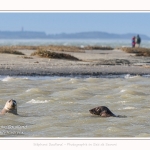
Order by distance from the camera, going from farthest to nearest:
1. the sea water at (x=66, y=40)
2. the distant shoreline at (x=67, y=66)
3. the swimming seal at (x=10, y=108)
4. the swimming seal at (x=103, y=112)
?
the sea water at (x=66, y=40) → the distant shoreline at (x=67, y=66) → the swimming seal at (x=10, y=108) → the swimming seal at (x=103, y=112)

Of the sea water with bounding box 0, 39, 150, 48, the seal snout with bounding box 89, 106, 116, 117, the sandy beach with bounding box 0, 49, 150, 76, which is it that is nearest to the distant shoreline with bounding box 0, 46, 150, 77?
the sandy beach with bounding box 0, 49, 150, 76

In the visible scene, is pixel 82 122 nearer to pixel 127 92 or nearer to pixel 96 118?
pixel 96 118

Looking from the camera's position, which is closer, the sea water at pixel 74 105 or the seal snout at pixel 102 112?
the sea water at pixel 74 105

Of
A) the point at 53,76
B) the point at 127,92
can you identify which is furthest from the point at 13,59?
the point at 127,92

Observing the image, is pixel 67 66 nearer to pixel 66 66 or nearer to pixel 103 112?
pixel 66 66

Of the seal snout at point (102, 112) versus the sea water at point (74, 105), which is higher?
the seal snout at point (102, 112)

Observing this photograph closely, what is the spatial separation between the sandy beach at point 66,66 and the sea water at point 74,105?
1185 mm

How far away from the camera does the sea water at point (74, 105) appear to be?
12719 millimetres

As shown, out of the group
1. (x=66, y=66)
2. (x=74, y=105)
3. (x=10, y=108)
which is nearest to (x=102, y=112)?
(x=74, y=105)

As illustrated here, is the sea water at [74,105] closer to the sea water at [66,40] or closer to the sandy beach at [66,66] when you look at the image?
the sandy beach at [66,66]

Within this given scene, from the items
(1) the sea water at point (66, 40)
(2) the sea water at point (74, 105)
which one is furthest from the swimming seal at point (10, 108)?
(1) the sea water at point (66, 40)

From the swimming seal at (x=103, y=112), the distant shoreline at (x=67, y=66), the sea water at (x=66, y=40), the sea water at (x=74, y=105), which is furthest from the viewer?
the sea water at (x=66, y=40)

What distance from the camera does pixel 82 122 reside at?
1367cm

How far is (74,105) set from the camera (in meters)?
16.2
